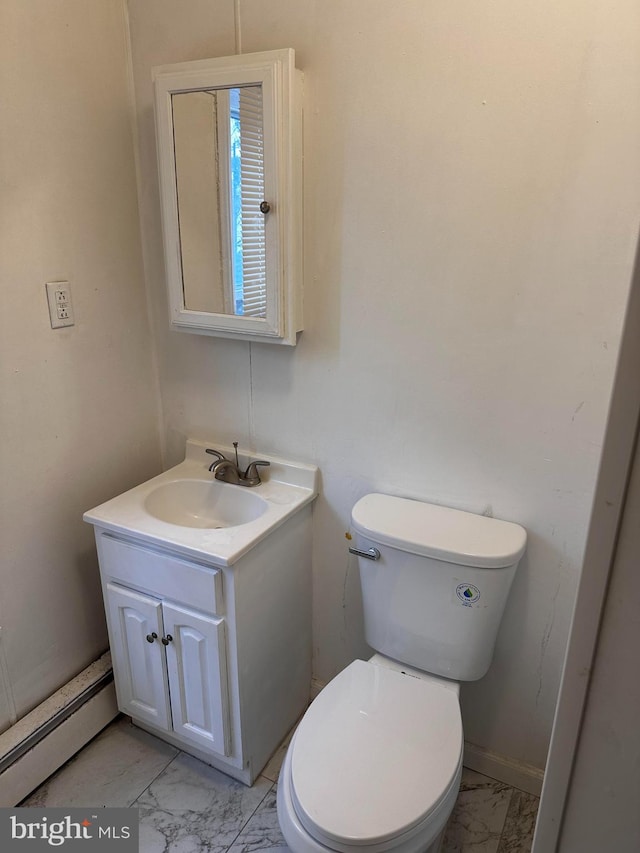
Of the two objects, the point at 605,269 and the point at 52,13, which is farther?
→ the point at 52,13

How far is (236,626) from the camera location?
4.68 ft

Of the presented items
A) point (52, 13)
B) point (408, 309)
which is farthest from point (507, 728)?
point (52, 13)

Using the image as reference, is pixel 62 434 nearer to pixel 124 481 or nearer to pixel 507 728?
pixel 124 481

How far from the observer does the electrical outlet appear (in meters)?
1.51

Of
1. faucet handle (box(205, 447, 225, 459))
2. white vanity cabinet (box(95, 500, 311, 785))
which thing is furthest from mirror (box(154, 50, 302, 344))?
white vanity cabinet (box(95, 500, 311, 785))

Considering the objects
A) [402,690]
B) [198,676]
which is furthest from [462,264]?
[198,676]

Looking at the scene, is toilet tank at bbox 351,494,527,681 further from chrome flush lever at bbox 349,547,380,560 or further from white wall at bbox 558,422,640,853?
white wall at bbox 558,422,640,853

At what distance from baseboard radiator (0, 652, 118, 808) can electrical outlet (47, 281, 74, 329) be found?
3.46 feet

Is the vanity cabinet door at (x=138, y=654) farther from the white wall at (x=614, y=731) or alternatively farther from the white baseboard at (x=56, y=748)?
the white wall at (x=614, y=731)

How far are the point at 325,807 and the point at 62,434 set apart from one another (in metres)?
1.14

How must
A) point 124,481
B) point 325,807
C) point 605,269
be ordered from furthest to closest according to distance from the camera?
point 124,481, point 605,269, point 325,807

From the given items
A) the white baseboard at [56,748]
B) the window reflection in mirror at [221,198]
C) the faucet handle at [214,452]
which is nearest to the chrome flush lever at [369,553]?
the faucet handle at [214,452]

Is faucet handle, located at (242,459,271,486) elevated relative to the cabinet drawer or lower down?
elevated

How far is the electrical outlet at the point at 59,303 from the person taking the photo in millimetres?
1512
